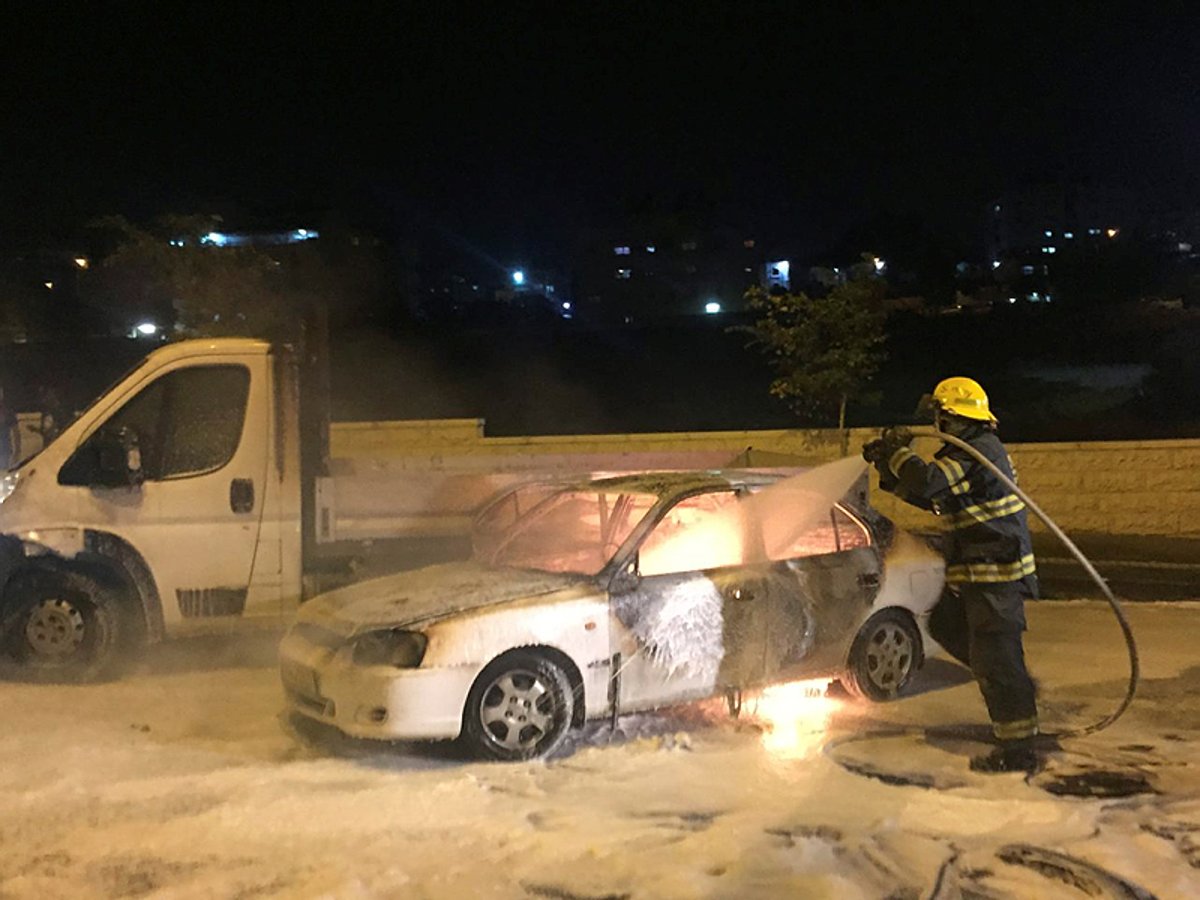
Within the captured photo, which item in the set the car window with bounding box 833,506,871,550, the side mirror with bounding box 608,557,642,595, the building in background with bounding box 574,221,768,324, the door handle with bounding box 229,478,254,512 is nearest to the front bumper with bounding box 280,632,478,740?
the side mirror with bounding box 608,557,642,595

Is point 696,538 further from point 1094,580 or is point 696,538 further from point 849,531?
point 1094,580

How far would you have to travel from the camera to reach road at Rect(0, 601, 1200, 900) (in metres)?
4.29

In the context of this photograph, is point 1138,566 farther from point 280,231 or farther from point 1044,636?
point 280,231

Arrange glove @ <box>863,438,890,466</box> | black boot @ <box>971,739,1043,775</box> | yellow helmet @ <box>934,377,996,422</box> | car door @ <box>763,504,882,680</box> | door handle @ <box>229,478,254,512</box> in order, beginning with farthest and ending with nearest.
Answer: door handle @ <box>229,478,254,512</box>
car door @ <box>763,504,882,680</box>
yellow helmet @ <box>934,377,996,422</box>
glove @ <box>863,438,890,466</box>
black boot @ <box>971,739,1043,775</box>

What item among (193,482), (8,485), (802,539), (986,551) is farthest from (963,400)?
(8,485)

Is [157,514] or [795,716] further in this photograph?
[157,514]

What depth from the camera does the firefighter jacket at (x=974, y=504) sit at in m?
5.75

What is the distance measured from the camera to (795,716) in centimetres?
664

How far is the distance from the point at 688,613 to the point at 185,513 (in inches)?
129

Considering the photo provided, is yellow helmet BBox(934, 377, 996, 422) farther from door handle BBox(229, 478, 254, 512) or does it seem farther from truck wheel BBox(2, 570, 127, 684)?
truck wheel BBox(2, 570, 127, 684)

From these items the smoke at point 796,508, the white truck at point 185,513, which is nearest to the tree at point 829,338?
the smoke at point 796,508

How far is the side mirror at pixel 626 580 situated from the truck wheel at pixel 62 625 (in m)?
3.31

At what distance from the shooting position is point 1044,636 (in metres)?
9.02

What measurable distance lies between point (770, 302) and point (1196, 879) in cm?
1423
